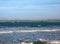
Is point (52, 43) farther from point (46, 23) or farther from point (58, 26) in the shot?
point (58, 26)

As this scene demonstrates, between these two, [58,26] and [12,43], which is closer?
[12,43]

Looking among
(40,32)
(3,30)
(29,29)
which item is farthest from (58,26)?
(3,30)

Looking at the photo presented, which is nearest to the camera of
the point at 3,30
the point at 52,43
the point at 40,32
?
the point at 52,43

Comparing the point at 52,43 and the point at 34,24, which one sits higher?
the point at 34,24

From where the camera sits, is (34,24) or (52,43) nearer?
(52,43)

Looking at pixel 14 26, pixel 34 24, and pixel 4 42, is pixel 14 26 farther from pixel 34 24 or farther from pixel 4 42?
pixel 4 42

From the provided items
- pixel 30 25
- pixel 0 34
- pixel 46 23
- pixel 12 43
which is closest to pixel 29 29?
pixel 30 25

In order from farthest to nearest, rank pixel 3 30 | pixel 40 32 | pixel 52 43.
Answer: pixel 40 32 → pixel 3 30 → pixel 52 43

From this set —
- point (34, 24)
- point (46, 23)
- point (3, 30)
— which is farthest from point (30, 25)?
point (3, 30)
